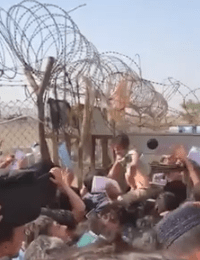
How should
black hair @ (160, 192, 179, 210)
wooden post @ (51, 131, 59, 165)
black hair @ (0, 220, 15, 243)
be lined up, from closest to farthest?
black hair @ (0, 220, 15, 243), black hair @ (160, 192, 179, 210), wooden post @ (51, 131, 59, 165)

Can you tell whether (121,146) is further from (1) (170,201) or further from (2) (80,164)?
(1) (170,201)

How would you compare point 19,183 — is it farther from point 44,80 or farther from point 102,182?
point 44,80

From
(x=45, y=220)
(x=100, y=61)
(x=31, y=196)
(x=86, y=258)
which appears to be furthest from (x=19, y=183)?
(x=86, y=258)

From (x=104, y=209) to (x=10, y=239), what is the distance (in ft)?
2.42

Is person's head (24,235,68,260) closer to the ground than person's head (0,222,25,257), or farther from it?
farther from it

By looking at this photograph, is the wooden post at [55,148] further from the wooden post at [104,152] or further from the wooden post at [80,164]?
the wooden post at [104,152]

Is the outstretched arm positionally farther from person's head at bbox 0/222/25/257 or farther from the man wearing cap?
person's head at bbox 0/222/25/257

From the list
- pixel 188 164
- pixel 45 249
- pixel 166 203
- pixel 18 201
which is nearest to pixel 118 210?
pixel 166 203

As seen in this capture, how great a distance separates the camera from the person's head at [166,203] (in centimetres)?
370

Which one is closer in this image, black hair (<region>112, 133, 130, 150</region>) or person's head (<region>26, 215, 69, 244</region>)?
person's head (<region>26, 215, 69, 244</region>)

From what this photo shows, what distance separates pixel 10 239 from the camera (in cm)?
338

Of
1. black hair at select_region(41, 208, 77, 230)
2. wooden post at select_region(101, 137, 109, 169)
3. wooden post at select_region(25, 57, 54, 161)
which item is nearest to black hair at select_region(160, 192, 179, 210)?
black hair at select_region(41, 208, 77, 230)

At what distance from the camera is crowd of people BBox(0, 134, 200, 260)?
8.67 feet

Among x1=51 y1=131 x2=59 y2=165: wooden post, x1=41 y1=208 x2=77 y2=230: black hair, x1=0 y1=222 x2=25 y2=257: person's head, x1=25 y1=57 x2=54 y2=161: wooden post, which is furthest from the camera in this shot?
x1=51 y1=131 x2=59 y2=165: wooden post
